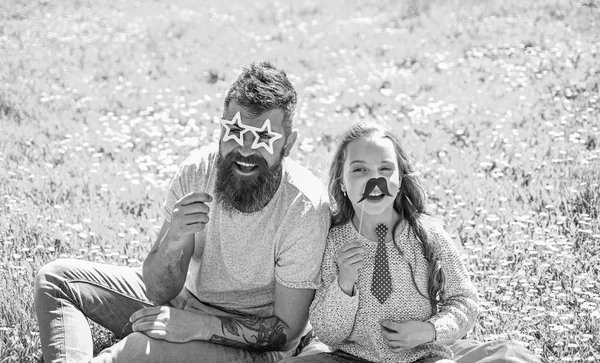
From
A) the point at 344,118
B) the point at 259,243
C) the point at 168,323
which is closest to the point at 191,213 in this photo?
the point at 259,243

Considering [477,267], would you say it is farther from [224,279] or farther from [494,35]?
[494,35]

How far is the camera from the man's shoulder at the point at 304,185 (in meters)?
3.57

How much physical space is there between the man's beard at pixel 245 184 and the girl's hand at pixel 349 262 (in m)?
0.47

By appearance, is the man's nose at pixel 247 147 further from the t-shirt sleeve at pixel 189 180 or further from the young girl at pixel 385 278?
the young girl at pixel 385 278

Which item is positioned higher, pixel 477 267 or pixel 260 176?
pixel 260 176

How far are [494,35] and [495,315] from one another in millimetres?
5593

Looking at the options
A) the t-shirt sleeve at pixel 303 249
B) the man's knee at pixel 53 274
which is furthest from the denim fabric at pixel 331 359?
the man's knee at pixel 53 274

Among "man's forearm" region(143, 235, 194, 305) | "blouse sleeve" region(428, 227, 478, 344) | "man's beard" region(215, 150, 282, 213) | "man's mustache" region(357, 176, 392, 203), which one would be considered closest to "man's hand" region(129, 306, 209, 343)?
"man's forearm" region(143, 235, 194, 305)

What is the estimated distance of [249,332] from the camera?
3.50 m

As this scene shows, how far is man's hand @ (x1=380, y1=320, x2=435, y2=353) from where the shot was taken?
3.24 meters

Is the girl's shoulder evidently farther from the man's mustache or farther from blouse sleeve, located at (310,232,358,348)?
blouse sleeve, located at (310,232,358,348)

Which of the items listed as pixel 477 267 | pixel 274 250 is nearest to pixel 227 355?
pixel 274 250

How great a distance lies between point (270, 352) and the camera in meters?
3.57

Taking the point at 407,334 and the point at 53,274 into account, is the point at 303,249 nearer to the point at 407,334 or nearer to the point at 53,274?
the point at 407,334
